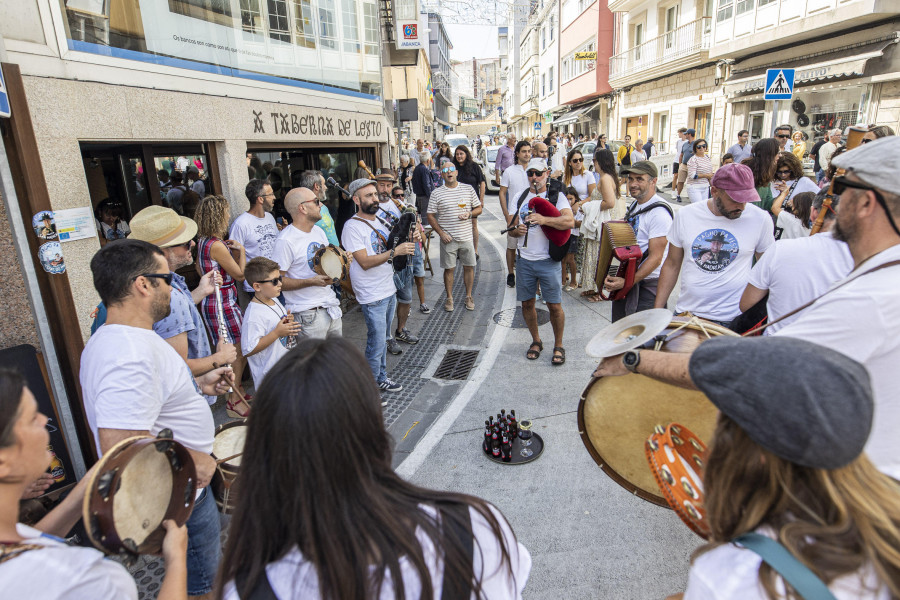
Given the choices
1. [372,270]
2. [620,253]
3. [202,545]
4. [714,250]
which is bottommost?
[202,545]

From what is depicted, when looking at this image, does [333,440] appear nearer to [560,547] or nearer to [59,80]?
A: [560,547]

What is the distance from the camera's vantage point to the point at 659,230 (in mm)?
4480

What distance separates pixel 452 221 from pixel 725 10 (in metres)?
19.9

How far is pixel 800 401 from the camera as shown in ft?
3.23

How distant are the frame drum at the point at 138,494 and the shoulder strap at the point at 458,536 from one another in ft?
3.17

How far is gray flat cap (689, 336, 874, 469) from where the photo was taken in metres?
0.97

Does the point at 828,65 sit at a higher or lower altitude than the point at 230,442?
higher

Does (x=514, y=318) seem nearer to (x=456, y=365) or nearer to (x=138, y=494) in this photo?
(x=456, y=365)

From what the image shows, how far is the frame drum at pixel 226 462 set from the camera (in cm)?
255

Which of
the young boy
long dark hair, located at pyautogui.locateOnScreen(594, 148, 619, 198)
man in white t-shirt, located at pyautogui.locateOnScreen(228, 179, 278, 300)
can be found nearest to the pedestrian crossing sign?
long dark hair, located at pyautogui.locateOnScreen(594, 148, 619, 198)

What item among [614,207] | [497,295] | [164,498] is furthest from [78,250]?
[614,207]

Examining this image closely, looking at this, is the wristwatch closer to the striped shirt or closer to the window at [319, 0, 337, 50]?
the striped shirt

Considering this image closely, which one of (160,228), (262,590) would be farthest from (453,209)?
(262,590)

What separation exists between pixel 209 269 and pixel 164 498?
3.24 metres
